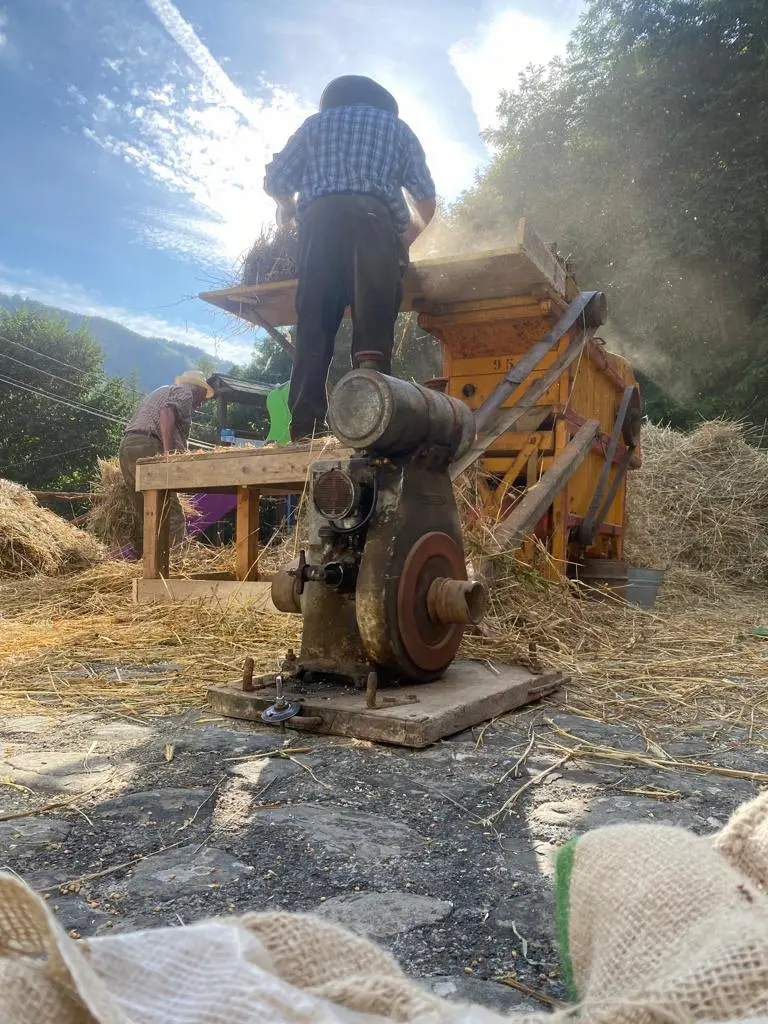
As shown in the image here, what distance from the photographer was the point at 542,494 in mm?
3875

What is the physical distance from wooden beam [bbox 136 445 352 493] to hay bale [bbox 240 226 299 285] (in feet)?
3.93

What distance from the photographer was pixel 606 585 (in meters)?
4.43

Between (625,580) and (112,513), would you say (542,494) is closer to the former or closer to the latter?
(625,580)

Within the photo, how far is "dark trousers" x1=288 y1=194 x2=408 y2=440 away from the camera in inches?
136

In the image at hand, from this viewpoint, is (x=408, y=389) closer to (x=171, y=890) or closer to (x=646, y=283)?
(x=171, y=890)

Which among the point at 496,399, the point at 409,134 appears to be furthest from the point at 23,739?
the point at 409,134

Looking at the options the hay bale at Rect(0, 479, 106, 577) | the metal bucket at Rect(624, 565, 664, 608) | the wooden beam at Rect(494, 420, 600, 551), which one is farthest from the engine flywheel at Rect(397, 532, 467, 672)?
the hay bale at Rect(0, 479, 106, 577)

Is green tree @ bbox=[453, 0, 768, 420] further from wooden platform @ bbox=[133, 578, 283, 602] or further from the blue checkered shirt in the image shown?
wooden platform @ bbox=[133, 578, 283, 602]

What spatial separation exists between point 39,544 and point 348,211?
202 inches

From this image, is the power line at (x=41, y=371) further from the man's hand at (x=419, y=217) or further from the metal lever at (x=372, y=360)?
the metal lever at (x=372, y=360)

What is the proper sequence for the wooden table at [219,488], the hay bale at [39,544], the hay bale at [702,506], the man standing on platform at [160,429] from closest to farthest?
the wooden table at [219,488] < the man standing on platform at [160,429] < the hay bale at [39,544] < the hay bale at [702,506]

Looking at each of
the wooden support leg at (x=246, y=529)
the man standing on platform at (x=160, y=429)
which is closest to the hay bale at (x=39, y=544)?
the man standing on platform at (x=160, y=429)

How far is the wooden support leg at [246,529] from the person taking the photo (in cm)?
457

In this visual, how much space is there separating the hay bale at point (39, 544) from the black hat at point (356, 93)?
4.97m
